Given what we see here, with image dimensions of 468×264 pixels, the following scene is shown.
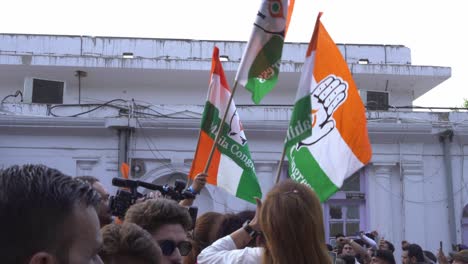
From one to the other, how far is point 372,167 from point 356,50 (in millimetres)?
8899

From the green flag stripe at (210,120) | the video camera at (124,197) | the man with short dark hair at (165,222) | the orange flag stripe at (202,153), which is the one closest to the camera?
the man with short dark hair at (165,222)

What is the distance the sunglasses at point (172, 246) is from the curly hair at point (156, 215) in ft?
0.27

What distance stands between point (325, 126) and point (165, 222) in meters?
3.31

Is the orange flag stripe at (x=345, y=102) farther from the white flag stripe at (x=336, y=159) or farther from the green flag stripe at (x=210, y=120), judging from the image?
the green flag stripe at (x=210, y=120)

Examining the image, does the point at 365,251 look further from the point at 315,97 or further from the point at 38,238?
the point at 38,238

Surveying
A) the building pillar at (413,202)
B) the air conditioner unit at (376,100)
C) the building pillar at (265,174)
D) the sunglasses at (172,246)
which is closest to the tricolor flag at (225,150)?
the sunglasses at (172,246)

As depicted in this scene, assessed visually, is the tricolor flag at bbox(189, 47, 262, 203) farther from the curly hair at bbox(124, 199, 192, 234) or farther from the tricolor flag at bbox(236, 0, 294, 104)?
the curly hair at bbox(124, 199, 192, 234)

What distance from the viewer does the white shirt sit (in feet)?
10.6

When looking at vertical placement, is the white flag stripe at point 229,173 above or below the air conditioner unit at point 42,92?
below

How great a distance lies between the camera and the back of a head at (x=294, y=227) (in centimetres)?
291

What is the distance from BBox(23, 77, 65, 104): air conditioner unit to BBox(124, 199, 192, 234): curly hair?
1615 cm

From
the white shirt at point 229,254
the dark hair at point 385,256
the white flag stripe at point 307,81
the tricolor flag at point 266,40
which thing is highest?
the tricolor flag at point 266,40

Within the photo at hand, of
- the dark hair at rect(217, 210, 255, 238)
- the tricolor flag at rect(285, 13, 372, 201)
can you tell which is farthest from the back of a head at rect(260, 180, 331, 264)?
the tricolor flag at rect(285, 13, 372, 201)

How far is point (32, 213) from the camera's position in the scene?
4.69ft
